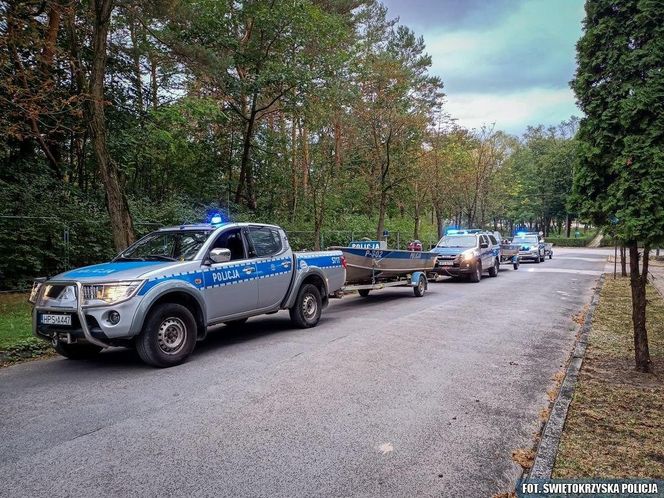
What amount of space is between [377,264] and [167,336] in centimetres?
684

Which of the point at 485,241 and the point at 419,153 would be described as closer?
the point at 485,241

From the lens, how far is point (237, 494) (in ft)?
10.3

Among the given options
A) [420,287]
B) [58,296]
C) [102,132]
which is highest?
[102,132]

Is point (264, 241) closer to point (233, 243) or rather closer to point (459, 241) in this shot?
point (233, 243)

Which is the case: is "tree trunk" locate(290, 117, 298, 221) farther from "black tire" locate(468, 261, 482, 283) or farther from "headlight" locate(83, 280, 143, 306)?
"headlight" locate(83, 280, 143, 306)

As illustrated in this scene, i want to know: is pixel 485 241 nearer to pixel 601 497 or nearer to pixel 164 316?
pixel 164 316

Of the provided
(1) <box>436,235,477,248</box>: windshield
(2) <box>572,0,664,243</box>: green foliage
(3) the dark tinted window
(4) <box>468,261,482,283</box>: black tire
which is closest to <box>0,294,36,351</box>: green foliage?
(3) the dark tinted window

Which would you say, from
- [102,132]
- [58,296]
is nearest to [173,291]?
[58,296]

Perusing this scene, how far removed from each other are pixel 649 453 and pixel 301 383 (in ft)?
11.3

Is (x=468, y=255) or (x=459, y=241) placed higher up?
(x=459, y=241)

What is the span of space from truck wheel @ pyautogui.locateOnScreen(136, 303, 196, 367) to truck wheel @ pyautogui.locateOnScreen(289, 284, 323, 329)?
253 centimetres

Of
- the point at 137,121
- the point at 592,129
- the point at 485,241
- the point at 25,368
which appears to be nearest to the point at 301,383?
the point at 25,368

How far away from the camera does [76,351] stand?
6.80 metres

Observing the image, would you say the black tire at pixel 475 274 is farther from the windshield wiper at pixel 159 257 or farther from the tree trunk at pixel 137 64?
the tree trunk at pixel 137 64
